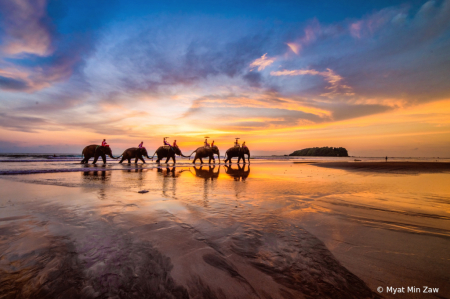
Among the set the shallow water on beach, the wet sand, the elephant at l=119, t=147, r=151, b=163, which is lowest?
the shallow water on beach

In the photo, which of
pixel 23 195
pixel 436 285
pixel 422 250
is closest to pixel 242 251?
pixel 436 285

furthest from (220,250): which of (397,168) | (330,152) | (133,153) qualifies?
(330,152)

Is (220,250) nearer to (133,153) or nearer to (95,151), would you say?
(95,151)

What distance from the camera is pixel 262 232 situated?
9.86 feet

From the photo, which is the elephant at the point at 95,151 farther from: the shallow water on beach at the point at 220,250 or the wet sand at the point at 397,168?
the wet sand at the point at 397,168

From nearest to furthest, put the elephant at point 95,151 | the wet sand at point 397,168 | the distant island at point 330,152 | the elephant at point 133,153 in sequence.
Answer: the wet sand at point 397,168 < the elephant at point 95,151 < the elephant at point 133,153 < the distant island at point 330,152

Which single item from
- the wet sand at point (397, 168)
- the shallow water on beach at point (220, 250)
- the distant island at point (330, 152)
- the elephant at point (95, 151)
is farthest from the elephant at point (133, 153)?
the distant island at point (330, 152)

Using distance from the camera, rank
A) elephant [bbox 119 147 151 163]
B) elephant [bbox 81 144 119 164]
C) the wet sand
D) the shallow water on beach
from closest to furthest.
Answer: the shallow water on beach, the wet sand, elephant [bbox 81 144 119 164], elephant [bbox 119 147 151 163]

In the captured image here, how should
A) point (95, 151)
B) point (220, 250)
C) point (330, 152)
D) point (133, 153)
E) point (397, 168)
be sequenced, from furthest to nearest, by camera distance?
point (330, 152)
point (133, 153)
point (95, 151)
point (397, 168)
point (220, 250)

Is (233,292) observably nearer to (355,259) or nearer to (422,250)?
(355,259)

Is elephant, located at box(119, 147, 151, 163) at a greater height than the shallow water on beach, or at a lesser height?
greater

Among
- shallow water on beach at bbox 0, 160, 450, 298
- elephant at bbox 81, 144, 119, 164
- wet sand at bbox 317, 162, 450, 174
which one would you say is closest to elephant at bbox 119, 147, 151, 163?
elephant at bbox 81, 144, 119, 164

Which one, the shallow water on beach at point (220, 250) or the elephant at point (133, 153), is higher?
the elephant at point (133, 153)

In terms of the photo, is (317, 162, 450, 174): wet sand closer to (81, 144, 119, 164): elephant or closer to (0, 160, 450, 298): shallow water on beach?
(0, 160, 450, 298): shallow water on beach
